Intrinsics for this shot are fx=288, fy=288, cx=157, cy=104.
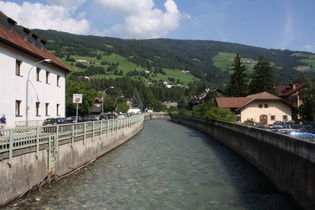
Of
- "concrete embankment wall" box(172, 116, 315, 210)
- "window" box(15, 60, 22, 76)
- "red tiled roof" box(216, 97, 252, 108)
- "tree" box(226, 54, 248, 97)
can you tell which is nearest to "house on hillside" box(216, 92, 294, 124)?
"red tiled roof" box(216, 97, 252, 108)

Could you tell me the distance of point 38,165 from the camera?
11.4m

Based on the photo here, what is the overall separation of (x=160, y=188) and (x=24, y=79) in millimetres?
20559

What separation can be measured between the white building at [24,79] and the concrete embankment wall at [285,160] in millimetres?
17443

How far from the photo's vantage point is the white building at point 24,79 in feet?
80.5

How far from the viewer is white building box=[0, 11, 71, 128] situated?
24531 mm

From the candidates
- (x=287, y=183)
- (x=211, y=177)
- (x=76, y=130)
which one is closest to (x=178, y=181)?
(x=211, y=177)

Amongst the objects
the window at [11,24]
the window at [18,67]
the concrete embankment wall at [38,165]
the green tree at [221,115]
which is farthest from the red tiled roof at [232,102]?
the concrete embankment wall at [38,165]

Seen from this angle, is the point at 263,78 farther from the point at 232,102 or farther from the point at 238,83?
the point at 232,102

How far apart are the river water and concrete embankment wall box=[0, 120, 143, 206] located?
422 mm

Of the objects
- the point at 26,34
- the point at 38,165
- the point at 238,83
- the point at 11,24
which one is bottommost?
the point at 38,165

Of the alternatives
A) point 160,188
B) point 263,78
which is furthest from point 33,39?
point 263,78

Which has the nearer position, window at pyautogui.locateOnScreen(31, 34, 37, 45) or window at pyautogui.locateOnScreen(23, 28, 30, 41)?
window at pyautogui.locateOnScreen(23, 28, 30, 41)

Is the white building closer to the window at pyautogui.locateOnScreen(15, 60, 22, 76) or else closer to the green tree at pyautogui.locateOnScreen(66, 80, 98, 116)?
the window at pyautogui.locateOnScreen(15, 60, 22, 76)

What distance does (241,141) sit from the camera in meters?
21.9
